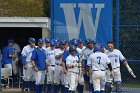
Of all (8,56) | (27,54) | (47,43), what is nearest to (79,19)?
(47,43)

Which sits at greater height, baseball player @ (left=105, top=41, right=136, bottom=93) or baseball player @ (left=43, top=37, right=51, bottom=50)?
baseball player @ (left=43, top=37, right=51, bottom=50)

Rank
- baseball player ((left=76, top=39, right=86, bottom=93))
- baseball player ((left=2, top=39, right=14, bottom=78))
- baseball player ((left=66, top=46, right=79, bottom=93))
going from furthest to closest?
baseball player ((left=2, top=39, right=14, bottom=78)), baseball player ((left=76, top=39, right=86, bottom=93)), baseball player ((left=66, top=46, right=79, bottom=93))

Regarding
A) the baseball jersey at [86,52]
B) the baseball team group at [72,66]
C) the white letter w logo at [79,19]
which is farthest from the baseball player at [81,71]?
the white letter w logo at [79,19]

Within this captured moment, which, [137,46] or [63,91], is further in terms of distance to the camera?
[137,46]

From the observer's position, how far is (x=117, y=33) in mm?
22453

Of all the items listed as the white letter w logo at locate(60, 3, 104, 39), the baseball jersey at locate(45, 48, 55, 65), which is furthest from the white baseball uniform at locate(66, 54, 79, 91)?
the white letter w logo at locate(60, 3, 104, 39)

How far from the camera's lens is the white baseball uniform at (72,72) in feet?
63.8

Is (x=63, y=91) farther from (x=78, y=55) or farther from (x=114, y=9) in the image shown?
(x=114, y=9)

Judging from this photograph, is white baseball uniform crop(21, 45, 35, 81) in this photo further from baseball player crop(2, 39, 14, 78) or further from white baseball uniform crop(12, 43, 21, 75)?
white baseball uniform crop(12, 43, 21, 75)

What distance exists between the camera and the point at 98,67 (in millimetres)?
18844

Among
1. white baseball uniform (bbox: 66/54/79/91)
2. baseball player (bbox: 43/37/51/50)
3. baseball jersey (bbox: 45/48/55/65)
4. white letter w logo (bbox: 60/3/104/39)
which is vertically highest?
white letter w logo (bbox: 60/3/104/39)

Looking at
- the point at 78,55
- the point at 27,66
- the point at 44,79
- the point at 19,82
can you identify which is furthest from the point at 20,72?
the point at 78,55

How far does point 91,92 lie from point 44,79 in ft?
5.69

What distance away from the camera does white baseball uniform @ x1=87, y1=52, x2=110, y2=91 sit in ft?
61.8
